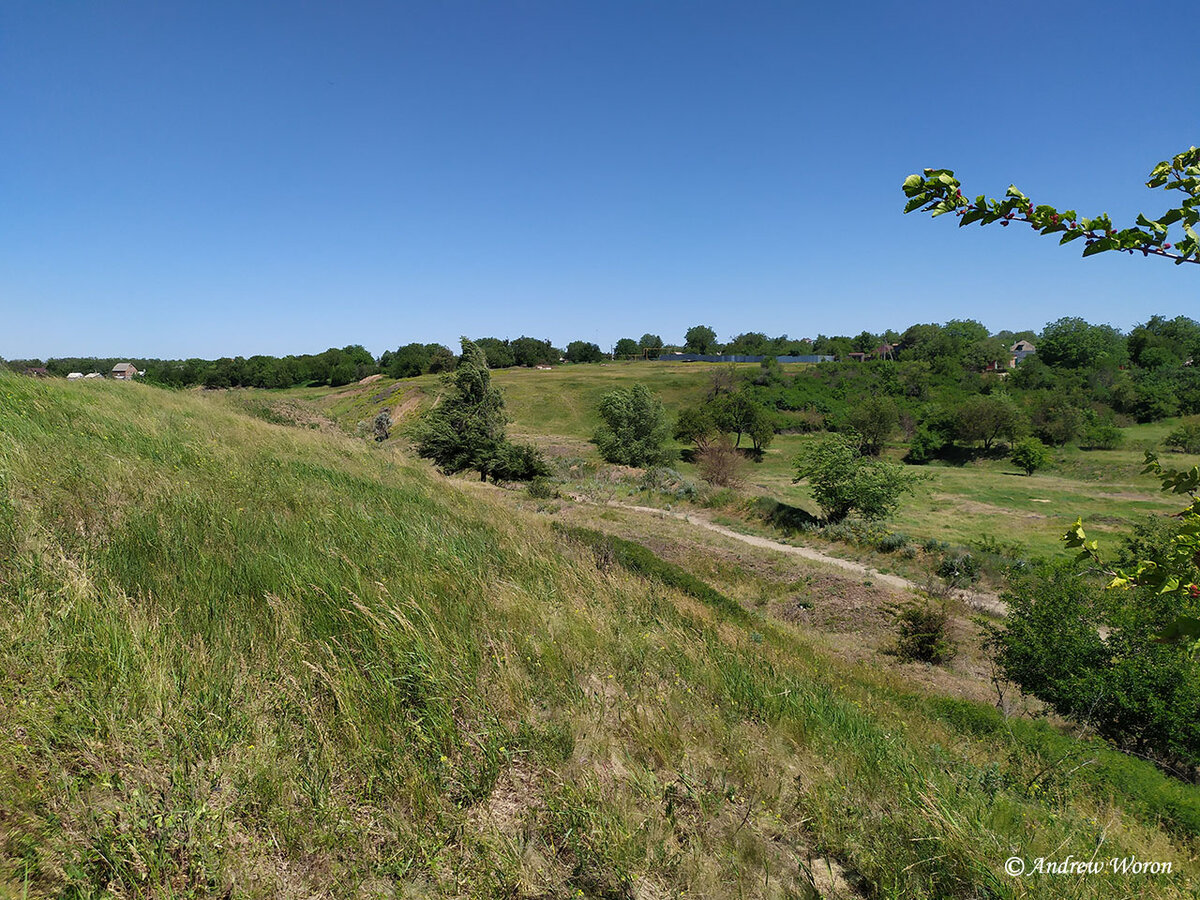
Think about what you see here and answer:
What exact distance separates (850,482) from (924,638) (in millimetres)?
14605

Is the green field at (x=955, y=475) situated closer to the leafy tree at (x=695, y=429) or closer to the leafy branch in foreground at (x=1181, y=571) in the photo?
the leafy tree at (x=695, y=429)

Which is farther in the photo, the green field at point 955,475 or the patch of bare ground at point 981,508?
the patch of bare ground at point 981,508

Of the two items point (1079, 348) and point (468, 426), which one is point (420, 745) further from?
point (1079, 348)

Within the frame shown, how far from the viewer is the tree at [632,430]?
159 ft

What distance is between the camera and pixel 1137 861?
120 inches

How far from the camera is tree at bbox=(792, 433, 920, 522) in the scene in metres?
27.7

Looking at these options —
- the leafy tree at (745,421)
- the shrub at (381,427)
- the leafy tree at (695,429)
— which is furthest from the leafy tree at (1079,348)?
the shrub at (381,427)

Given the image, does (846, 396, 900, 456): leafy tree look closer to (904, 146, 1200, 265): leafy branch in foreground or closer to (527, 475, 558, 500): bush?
(527, 475, 558, 500): bush

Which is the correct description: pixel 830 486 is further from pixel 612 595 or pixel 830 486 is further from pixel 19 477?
pixel 19 477

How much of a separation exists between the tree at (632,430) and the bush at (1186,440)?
61450 mm

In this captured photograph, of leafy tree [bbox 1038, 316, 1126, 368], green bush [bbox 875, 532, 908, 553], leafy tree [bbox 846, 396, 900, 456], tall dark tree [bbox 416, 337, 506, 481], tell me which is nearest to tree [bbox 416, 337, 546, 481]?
tall dark tree [bbox 416, 337, 506, 481]

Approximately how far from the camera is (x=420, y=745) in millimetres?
2869

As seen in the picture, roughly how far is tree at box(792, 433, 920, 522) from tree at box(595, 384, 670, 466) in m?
19.7

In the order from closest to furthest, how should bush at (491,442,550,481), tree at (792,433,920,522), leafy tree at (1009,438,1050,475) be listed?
tree at (792,433,920,522)
bush at (491,442,550,481)
leafy tree at (1009,438,1050,475)
